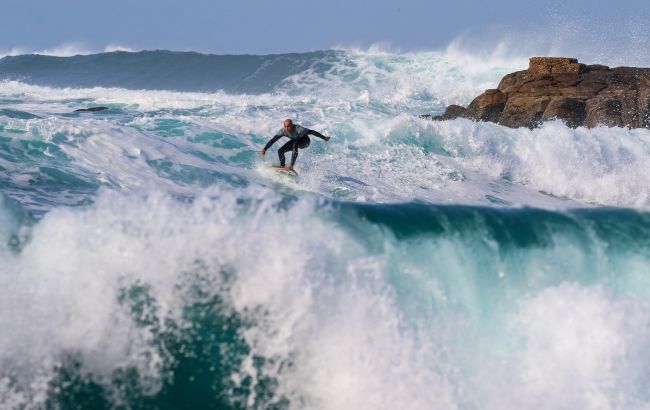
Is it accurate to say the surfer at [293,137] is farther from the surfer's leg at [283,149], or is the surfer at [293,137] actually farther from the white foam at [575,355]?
the white foam at [575,355]

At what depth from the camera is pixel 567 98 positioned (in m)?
19.2

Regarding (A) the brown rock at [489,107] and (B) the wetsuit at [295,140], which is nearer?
(B) the wetsuit at [295,140]

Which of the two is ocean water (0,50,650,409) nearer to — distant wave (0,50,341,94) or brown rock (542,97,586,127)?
brown rock (542,97,586,127)

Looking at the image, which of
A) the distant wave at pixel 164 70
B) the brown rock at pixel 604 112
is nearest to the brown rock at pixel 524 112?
the brown rock at pixel 604 112

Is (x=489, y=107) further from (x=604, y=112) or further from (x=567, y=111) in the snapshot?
(x=604, y=112)

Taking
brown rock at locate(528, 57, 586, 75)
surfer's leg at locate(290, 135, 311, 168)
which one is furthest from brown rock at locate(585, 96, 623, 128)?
surfer's leg at locate(290, 135, 311, 168)

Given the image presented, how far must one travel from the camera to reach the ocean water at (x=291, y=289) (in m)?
5.73

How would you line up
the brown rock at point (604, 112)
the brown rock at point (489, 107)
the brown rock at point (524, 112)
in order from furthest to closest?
the brown rock at point (489, 107), the brown rock at point (524, 112), the brown rock at point (604, 112)

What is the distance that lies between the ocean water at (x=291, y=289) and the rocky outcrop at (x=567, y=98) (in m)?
8.16

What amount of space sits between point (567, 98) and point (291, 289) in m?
15.6

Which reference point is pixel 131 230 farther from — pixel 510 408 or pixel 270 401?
pixel 510 408

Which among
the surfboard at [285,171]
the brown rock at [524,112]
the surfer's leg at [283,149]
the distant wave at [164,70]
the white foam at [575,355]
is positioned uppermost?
the distant wave at [164,70]

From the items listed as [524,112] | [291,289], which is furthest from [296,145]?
[524,112]

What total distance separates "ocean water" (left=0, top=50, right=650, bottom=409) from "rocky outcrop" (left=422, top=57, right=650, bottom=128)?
816 centimetres
